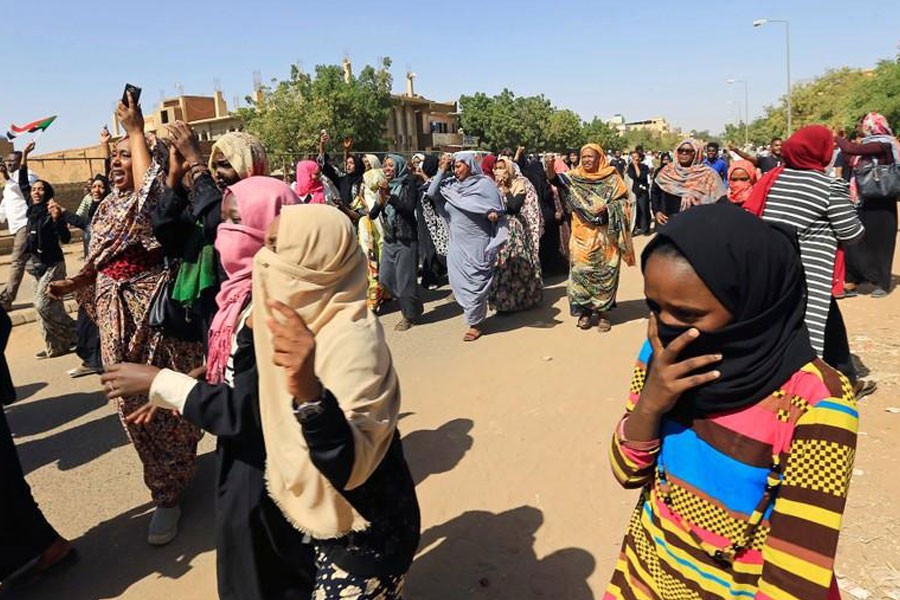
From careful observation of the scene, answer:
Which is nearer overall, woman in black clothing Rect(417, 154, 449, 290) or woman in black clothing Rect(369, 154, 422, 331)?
woman in black clothing Rect(369, 154, 422, 331)

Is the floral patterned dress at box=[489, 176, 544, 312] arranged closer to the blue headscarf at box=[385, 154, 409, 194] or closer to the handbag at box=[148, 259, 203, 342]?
the blue headscarf at box=[385, 154, 409, 194]

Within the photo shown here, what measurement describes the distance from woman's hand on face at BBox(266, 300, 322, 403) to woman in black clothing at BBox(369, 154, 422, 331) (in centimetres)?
566

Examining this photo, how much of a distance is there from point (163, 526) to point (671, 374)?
117 inches

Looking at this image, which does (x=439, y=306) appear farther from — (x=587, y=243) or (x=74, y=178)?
(x=74, y=178)

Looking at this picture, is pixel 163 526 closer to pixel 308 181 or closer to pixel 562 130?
pixel 308 181

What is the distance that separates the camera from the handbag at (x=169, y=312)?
3.11 m

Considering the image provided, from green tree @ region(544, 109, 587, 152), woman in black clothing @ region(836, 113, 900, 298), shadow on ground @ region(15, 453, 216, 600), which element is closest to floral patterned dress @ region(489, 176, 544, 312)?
woman in black clothing @ region(836, 113, 900, 298)

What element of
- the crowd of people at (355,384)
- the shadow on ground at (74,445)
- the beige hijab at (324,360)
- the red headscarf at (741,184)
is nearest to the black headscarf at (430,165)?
the red headscarf at (741,184)

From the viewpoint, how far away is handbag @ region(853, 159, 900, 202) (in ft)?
22.8

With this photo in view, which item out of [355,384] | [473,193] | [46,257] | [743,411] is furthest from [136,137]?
[46,257]

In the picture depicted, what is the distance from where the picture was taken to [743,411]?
1270 mm

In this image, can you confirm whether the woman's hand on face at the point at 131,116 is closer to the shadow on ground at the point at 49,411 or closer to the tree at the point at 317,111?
the shadow on ground at the point at 49,411

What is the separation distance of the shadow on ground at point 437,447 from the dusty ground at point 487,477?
13 millimetres

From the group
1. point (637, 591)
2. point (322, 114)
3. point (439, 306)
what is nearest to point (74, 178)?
point (322, 114)
